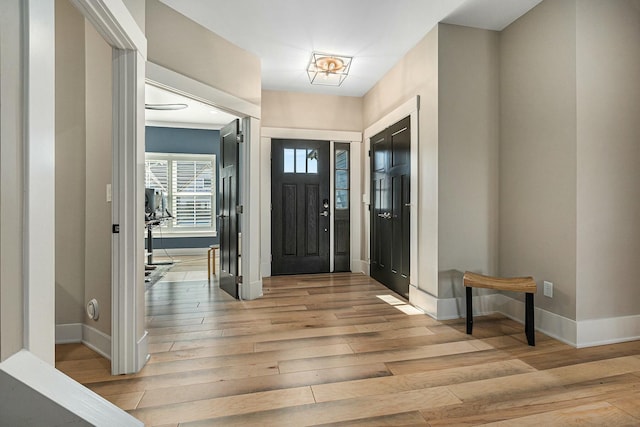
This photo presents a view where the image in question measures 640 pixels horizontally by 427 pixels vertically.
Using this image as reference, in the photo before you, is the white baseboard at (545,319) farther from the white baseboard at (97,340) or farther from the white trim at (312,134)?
the white baseboard at (97,340)

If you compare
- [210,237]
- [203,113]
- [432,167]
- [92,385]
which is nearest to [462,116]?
[432,167]

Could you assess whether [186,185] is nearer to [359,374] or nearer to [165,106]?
[165,106]

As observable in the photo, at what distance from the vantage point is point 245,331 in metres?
2.71

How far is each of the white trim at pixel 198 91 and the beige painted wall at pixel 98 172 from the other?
1.12 ft

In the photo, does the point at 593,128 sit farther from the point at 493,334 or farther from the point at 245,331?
the point at 245,331

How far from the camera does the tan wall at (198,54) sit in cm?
263

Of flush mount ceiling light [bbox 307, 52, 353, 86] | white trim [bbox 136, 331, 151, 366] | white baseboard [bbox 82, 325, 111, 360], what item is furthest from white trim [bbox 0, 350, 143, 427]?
flush mount ceiling light [bbox 307, 52, 353, 86]

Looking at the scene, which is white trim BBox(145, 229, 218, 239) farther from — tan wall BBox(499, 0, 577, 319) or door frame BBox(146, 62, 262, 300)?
tan wall BBox(499, 0, 577, 319)

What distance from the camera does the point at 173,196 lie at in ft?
22.7

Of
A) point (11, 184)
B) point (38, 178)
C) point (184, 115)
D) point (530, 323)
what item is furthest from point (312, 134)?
point (11, 184)

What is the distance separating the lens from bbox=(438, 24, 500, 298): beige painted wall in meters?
3.04

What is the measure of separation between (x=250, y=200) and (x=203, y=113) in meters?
3.23

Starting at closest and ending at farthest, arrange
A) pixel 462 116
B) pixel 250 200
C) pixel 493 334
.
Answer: pixel 493 334 → pixel 462 116 → pixel 250 200

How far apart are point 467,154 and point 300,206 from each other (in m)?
2.51
